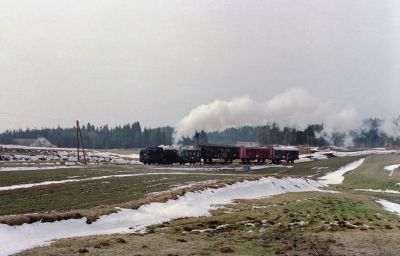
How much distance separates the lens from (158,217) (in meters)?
26.7

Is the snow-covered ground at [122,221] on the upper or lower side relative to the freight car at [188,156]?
lower

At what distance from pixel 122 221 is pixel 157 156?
70.9 metres

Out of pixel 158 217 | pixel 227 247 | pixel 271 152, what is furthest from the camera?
pixel 271 152

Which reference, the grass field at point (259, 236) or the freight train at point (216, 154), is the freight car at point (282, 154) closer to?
the freight train at point (216, 154)

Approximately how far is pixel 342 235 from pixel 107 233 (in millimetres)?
10694

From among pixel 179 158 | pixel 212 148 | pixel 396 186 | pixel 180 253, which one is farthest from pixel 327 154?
pixel 180 253

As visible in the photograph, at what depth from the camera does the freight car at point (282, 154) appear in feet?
389

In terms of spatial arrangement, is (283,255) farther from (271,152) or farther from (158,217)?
(271,152)

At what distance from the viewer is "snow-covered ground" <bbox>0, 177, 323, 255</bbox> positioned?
18812 mm

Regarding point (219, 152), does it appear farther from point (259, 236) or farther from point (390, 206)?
point (259, 236)

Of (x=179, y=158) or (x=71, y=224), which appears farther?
(x=179, y=158)

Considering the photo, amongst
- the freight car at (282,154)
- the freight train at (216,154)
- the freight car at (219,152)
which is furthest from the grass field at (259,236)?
the freight car at (282,154)

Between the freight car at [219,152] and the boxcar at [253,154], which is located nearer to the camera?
the freight car at [219,152]

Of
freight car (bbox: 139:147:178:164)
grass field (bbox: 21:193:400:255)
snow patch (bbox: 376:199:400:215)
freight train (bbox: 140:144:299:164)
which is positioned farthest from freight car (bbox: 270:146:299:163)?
grass field (bbox: 21:193:400:255)
